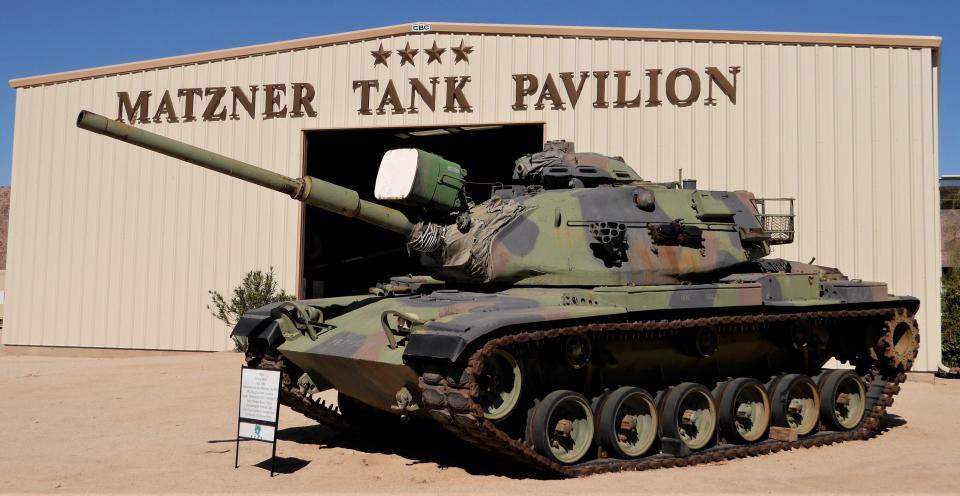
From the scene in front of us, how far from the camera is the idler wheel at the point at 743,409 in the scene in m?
11.8

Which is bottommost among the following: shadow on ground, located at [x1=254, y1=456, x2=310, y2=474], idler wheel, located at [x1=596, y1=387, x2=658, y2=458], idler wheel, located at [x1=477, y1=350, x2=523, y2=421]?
shadow on ground, located at [x1=254, y1=456, x2=310, y2=474]

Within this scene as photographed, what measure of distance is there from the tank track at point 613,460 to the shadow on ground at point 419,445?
719 millimetres

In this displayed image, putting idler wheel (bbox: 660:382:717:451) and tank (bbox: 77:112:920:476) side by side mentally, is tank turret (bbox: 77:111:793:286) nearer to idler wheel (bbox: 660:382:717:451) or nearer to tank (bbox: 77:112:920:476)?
tank (bbox: 77:112:920:476)

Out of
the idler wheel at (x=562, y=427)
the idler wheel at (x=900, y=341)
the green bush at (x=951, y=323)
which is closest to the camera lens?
the idler wheel at (x=562, y=427)

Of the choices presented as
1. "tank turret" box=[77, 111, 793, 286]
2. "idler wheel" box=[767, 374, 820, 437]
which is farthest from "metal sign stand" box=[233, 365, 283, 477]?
"idler wheel" box=[767, 374, 820, 437]

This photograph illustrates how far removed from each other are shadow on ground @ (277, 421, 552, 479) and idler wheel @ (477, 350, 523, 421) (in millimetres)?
1014

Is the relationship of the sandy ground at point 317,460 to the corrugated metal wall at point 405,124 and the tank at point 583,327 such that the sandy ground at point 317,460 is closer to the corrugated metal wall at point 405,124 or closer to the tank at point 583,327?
the tank at point 583,327

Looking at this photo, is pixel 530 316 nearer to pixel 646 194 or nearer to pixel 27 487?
pixel 646 194

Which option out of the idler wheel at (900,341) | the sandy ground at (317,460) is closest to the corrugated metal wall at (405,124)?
the sandy ground at (317,460)

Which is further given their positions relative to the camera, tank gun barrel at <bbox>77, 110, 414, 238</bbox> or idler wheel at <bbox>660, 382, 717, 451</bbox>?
idler wheel at <bbox>660, 382, 717, 451</bbox>

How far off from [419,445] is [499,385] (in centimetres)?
304

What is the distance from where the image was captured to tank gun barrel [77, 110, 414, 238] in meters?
9.39

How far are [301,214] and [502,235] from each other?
11457 millimetres

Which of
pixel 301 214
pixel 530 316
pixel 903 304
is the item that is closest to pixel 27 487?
pixel 530 316
